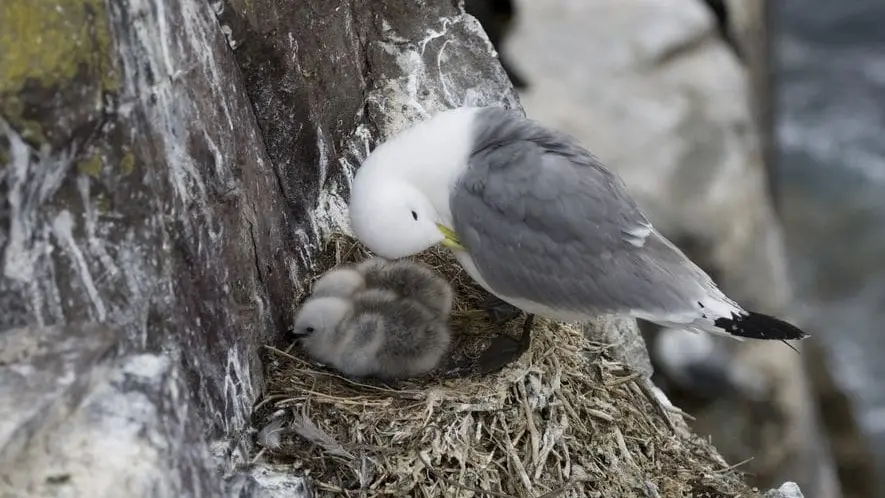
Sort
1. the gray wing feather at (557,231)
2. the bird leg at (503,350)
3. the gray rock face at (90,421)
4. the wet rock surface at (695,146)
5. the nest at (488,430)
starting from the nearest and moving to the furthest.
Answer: the gray rock face at (90,421), the nest at (488,430), the gray wing feather at (557,231), the bird leg at (503,350), the wet rock surface at (695,146)

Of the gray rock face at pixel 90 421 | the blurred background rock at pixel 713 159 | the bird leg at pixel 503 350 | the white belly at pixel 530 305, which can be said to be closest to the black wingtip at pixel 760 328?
the white belly at pixel 530 305

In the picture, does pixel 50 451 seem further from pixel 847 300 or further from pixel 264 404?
pixel 847 300

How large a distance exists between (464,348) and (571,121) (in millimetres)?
3033

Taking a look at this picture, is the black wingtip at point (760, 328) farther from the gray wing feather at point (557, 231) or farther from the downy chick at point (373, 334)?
the downy chick at point (373, 334)

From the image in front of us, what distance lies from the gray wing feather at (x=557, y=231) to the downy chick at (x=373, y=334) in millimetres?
271

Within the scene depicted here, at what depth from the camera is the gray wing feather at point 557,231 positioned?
94.1 inches

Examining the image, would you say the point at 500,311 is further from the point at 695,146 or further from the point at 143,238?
the point at 695,146

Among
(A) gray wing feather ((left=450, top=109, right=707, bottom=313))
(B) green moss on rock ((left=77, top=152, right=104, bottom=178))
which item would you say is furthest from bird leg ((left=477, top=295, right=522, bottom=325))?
(B) green moss on rock ((left=77, top=152, right=104, bottom=178))

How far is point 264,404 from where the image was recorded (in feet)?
7.64

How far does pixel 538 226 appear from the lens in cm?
241

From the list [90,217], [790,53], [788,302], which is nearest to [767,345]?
[788,302]

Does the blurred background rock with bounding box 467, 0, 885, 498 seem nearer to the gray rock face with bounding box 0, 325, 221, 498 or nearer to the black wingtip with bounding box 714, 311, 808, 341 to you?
the black wingtip with bounding box 714, 311, 808, 341

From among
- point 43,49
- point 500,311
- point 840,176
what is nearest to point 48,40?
point 43,49

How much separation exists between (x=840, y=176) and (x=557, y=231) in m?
7.08
